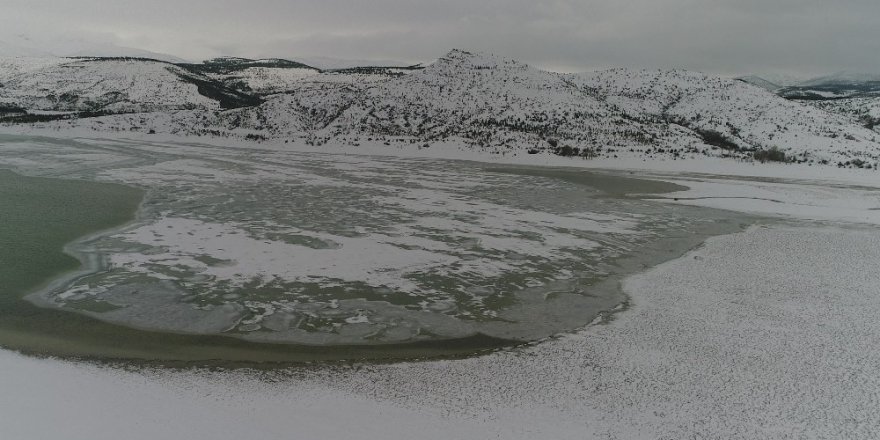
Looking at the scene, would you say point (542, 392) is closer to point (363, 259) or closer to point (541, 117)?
point (363, 259)

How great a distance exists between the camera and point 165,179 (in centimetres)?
2109

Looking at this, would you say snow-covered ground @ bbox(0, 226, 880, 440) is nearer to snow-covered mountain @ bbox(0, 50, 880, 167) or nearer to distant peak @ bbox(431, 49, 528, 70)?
snow-covered mountain @ bbox(0, 50, 880, 167)

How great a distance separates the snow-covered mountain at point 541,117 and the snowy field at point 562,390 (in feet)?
100

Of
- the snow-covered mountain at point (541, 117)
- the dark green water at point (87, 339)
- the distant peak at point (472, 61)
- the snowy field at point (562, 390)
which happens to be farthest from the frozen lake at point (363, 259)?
the distant peak at point (472, 61)

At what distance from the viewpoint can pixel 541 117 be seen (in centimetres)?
5569

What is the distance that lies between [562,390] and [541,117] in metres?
52.1

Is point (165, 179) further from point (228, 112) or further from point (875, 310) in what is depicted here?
point (228, 112)

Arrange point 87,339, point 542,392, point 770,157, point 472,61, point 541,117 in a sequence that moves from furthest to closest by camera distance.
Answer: point 472,61, point 541,117, point 770,157, point 87,339, point 542,392

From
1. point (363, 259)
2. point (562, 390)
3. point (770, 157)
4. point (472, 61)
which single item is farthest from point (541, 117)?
point (562, 390)

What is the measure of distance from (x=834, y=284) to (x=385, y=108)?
5166cm

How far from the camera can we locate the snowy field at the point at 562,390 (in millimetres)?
4988

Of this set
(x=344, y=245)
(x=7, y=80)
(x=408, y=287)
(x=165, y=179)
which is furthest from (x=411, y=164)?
(x=7, y=80)

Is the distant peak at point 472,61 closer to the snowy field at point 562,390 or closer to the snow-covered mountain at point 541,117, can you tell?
the snow-covered mountain at point 541,117

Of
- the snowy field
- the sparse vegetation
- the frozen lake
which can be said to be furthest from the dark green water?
the sparse vegetation
